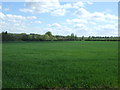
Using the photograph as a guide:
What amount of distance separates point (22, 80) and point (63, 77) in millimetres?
1397

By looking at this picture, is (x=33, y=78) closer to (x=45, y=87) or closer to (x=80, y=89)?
(x=45, y=87)

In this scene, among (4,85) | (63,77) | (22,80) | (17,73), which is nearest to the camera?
(4,85)

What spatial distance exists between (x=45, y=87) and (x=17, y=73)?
2115 millimetres

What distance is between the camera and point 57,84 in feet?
17.8

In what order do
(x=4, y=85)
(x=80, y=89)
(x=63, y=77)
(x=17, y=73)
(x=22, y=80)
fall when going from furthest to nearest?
(x=17, y=73), (x=63, y=77), (x=22, y=80), (x=4, y=85), (x=80, y=89)

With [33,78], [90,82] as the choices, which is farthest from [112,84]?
[33,78]

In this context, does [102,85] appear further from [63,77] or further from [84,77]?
[63,77]

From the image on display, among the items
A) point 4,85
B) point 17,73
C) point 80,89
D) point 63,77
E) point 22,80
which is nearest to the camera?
point 80,89

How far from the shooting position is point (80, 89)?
5.04 meters

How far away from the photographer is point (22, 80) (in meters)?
5.90

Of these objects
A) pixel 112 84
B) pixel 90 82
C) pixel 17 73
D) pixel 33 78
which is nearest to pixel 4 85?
pixel 33 78

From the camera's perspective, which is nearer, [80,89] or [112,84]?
[80,89]

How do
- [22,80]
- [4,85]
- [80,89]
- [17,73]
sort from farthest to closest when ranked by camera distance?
[17,73] → [22,80] → [4,85] → [80,89]

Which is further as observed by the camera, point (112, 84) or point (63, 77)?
point (63, 77)
